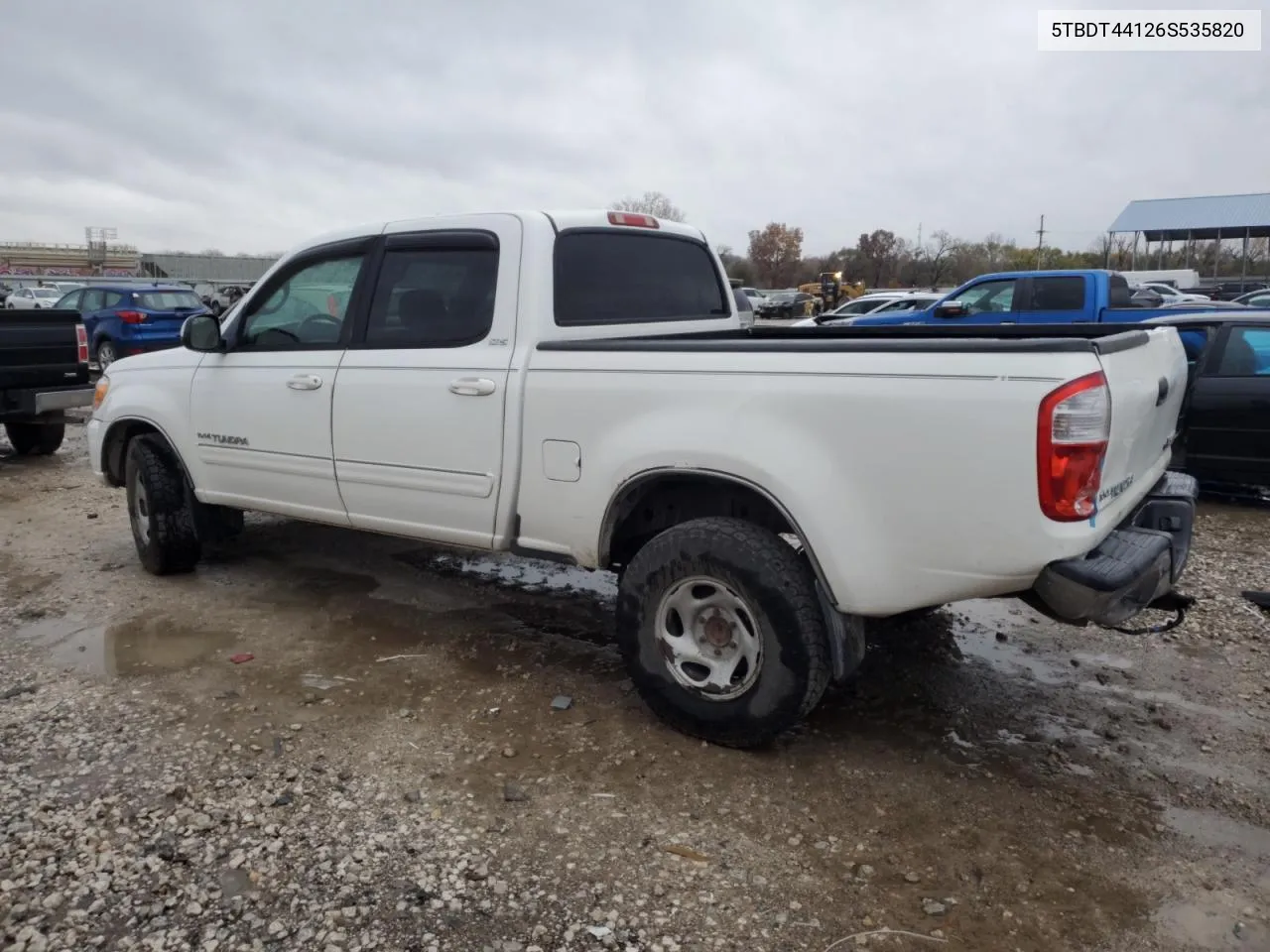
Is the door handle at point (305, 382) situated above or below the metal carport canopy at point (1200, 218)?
below

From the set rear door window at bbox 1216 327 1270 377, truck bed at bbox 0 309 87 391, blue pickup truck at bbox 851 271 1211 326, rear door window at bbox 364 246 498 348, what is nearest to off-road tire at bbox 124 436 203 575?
rear door window at bbox 364 246 498 348

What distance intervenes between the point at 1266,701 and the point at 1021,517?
78.7 inches

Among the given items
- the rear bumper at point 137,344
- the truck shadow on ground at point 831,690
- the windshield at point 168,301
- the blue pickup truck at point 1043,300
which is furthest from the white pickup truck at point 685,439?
the windshield at point 168,301

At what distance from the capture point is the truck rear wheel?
3.22 metres

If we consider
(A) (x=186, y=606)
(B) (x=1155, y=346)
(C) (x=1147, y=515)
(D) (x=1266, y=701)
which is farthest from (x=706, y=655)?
(A) (x=186, y=606)

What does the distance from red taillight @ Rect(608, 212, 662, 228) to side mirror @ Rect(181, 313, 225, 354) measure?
220 centimetres

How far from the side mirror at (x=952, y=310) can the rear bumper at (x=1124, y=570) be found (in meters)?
10.2

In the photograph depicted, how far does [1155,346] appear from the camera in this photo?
344cm

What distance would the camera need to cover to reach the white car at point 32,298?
95.5 feet

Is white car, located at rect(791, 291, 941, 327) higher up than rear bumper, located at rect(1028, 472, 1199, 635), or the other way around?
white car, located at rect(791, 291, 941, 327)

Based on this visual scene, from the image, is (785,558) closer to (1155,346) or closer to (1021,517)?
(1021,517)

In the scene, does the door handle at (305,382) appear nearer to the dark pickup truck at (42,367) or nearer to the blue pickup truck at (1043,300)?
the dark pickup truck at (42,367)

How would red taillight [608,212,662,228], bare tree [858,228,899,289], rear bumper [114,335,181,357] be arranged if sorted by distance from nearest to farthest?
red taillight [608,212,662,228]
rear bumper [114,335,181,357]
bare tree [858,228,899,289]

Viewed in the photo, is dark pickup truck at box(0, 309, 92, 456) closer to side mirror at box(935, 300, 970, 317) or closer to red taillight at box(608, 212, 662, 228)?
red taillight at box(608, 212, 662, 228)
